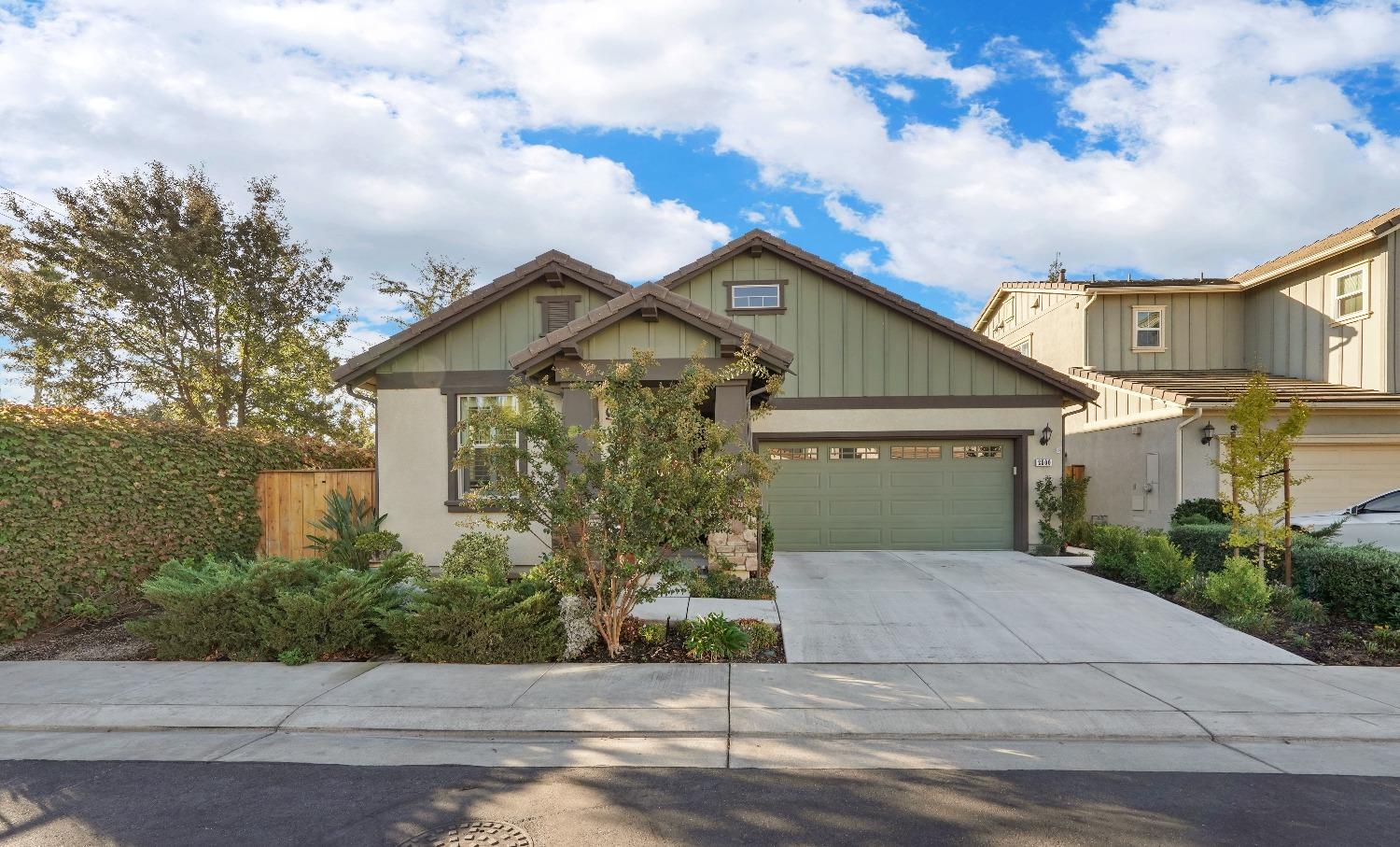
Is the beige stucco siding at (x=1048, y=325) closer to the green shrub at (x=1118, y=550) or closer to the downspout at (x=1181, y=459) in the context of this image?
the downspout at (x=1181, y=459)

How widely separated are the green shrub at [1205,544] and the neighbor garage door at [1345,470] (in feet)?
16.9

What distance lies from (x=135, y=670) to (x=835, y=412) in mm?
10501

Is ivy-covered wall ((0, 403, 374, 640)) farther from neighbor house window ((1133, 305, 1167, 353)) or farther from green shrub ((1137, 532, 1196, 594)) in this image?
neighbor house window ((1133, 305, 1167, 353))

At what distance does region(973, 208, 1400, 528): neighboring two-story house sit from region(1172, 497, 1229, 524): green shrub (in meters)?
0.71

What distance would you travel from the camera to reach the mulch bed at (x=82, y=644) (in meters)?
6.75

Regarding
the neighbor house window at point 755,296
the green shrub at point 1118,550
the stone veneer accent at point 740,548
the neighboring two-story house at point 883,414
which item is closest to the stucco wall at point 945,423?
the neighboring two-story house at point 883,414

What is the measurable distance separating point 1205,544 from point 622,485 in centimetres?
832

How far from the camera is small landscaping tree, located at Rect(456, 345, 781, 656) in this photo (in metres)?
6.39

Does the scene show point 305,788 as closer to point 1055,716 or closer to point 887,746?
point 887,746

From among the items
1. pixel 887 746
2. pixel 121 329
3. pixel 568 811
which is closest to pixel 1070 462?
pixel 887 746

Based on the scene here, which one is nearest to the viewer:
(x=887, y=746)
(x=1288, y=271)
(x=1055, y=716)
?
(x=887, y=746)

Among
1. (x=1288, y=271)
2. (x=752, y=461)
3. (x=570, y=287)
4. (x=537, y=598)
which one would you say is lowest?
(x=537, y=598)

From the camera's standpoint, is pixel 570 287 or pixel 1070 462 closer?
pixel 570 287

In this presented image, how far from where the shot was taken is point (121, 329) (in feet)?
57.4
